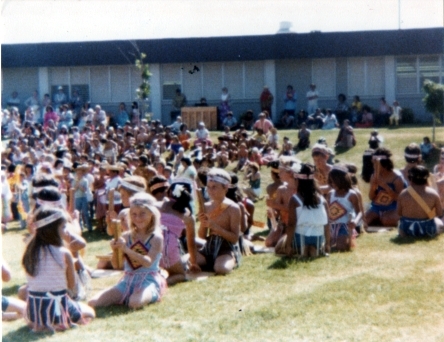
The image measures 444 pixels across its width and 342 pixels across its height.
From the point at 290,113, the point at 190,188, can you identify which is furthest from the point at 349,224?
the point at 290,113

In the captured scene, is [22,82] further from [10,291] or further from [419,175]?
[419,175]

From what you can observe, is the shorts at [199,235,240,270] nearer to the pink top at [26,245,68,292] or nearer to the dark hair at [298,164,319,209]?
the dark hair at [298,164,319,209]

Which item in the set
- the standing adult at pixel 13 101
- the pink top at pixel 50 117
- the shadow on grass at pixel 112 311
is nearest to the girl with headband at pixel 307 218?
the shadow on grass at pixel 112 311

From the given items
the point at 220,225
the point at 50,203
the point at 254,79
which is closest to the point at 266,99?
the point at 254,79

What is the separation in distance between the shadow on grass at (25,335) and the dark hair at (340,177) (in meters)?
4.57

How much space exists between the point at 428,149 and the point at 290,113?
350 inches

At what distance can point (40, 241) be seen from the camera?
6.03 m

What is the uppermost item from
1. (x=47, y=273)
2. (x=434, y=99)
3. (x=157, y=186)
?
(x=434, y=99)

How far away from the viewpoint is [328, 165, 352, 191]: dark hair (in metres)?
9.15

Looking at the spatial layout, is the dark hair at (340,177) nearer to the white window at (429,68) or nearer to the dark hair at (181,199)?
the dark hair at (181,199)

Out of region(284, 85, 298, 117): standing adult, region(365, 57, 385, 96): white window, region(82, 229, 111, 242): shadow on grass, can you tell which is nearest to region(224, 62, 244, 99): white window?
region(284, 85, 298, 117): standing adult

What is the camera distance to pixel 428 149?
1911cm

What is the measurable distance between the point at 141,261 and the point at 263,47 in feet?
74.9

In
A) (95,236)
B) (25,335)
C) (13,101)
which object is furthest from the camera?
(13,101)
